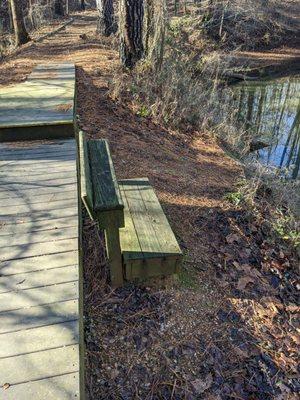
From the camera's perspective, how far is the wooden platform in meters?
4.61

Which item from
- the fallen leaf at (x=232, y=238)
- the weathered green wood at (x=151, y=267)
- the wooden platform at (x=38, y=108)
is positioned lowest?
the fallen leaf at (x=232, y=238)

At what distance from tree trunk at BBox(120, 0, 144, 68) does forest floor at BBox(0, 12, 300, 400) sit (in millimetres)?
4683

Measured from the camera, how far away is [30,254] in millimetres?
2688

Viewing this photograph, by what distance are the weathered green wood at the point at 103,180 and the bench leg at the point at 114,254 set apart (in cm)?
19

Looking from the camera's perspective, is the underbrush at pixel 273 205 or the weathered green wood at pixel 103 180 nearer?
the weathered green wood at pixel 103 180

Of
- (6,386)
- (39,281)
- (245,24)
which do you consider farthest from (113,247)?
(245,24)

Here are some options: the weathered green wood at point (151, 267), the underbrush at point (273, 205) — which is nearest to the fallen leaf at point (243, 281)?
the weathered green wood at point (151, 267)

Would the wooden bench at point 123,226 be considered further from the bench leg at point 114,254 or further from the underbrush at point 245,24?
the underbrush at point 245,24

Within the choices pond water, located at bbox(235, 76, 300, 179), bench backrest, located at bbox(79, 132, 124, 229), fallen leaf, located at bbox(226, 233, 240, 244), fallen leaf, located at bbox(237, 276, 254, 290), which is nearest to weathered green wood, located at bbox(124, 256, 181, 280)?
bench backrest, located at bbox(79, 132, 124, 229)

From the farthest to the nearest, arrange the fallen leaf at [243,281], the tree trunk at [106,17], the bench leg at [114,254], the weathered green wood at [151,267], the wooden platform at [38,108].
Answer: the tree trunk at [106,17], the wooden platform at [38,108], the fallen leaf at [243,281], the weathered green wood at [151,267], the bench leg at [114,254]

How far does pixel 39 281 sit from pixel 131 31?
8124mm

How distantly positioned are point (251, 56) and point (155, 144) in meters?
18.1

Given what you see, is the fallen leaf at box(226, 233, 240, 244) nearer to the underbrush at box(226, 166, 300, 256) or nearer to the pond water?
the underbrush at box(226, 166, 300, 256)

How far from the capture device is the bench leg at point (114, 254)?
2.89 meters
